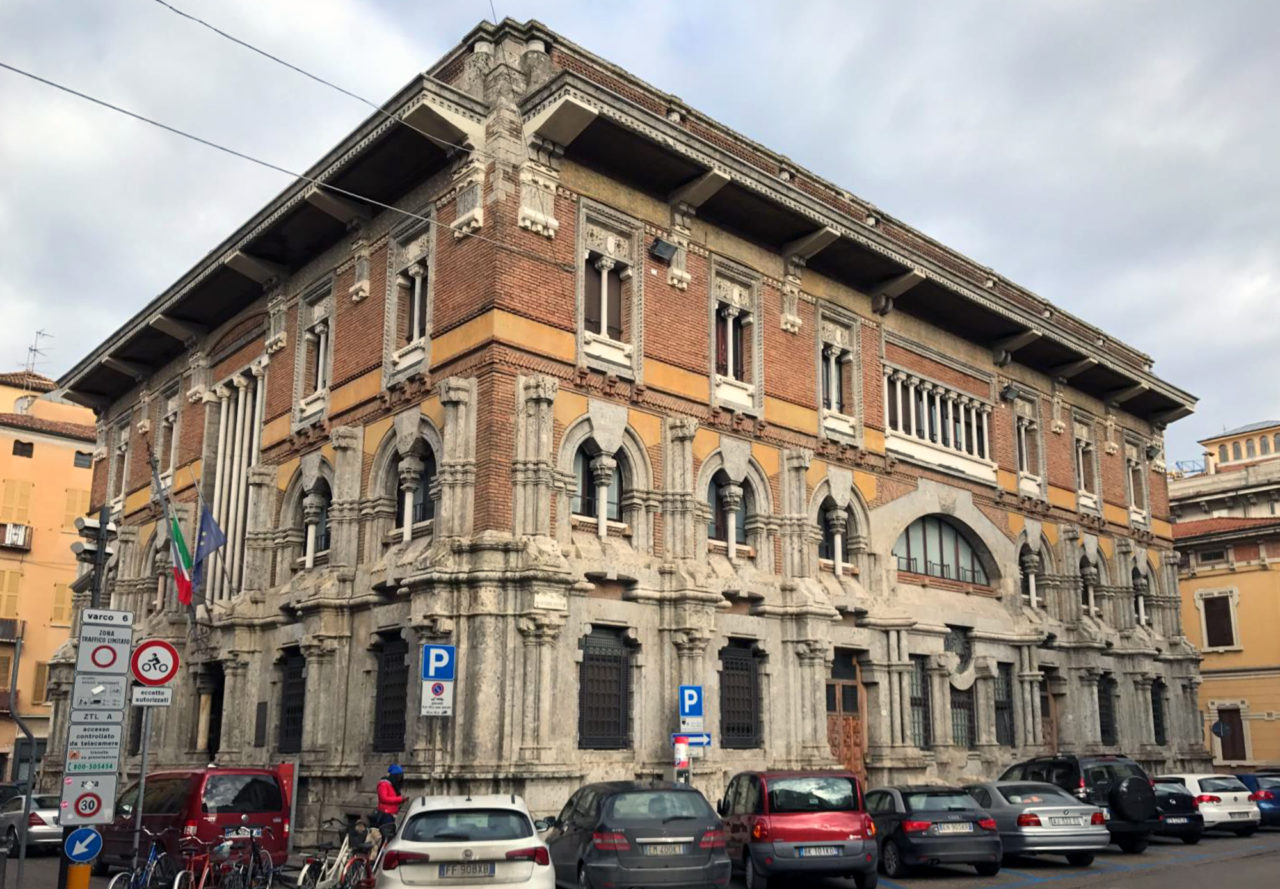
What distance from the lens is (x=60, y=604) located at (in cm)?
5053

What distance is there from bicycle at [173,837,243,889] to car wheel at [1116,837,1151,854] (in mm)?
15552

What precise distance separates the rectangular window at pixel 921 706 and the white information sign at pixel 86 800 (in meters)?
19.4

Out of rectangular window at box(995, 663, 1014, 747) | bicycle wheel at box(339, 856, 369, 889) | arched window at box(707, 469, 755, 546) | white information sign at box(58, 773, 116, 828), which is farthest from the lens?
rectangular window at box(995, 663, 1014, 747)

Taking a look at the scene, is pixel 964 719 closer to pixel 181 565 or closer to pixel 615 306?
pixel 615 306

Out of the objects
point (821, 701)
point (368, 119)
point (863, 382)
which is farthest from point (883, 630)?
point (368, 119)

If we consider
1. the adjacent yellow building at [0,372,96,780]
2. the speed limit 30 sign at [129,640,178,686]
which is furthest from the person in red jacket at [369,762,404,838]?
the adjacent yellow building at [0,372,96,780]

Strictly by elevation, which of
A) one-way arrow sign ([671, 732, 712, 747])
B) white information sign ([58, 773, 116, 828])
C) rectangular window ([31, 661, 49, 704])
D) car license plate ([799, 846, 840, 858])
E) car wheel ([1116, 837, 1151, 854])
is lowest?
car wheel ([1116, 837, 1151, 854])

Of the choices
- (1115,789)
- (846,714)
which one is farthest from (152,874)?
(1115,789)

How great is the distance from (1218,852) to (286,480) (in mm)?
19867

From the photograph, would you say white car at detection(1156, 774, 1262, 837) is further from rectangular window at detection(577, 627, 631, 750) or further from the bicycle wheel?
the bicycle wheel

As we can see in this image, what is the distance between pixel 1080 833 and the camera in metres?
18.9

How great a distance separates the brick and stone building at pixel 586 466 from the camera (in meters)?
20.4

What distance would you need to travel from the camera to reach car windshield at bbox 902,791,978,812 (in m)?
17.9

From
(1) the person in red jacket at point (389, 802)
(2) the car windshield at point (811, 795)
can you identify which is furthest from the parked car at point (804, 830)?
(1) the person in red jacket at point (389, 802)
